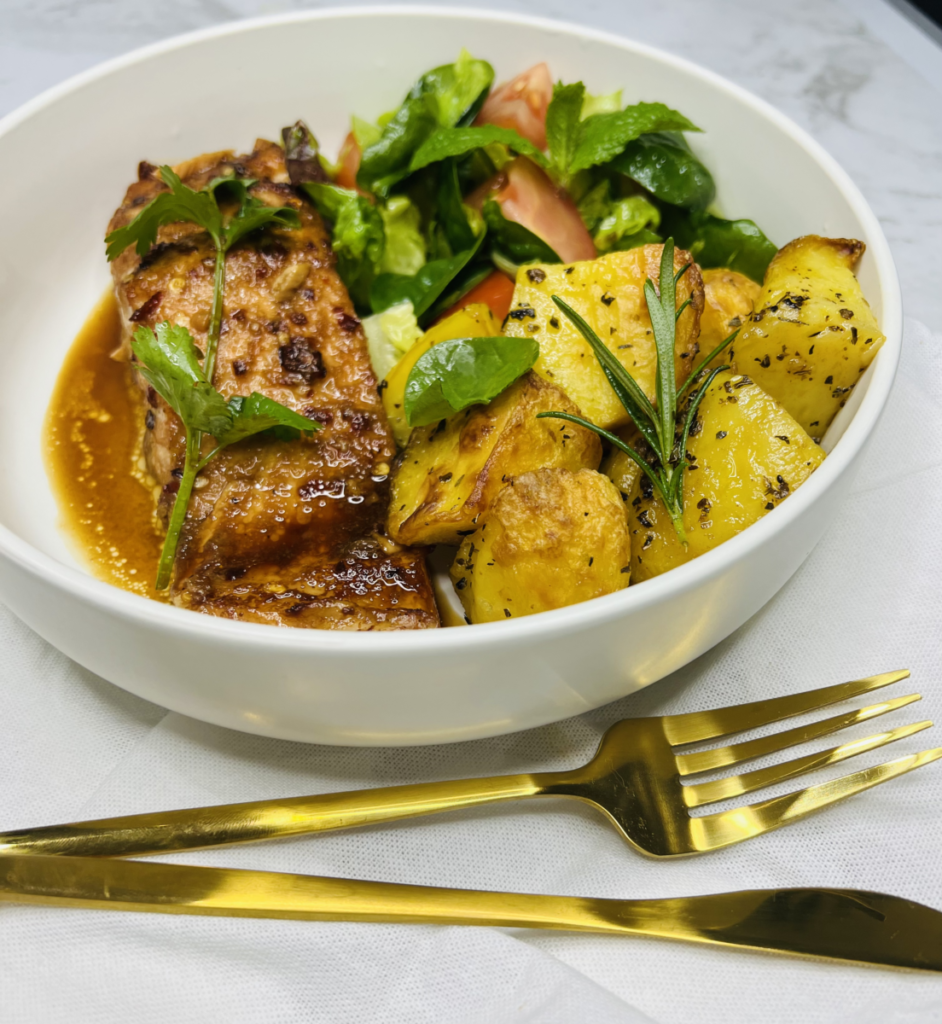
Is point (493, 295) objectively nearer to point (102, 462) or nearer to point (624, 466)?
point (624, 466)

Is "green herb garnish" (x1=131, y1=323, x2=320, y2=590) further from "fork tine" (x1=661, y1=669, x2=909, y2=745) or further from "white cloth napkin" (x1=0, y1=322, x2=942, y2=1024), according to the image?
"fork tine" (x1=661, y1=669, x2=909, y2=745)

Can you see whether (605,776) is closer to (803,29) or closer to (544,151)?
(544,151)

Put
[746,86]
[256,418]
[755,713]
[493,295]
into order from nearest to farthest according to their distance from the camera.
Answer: [755,713], [256,418], [493,295], [746,86]

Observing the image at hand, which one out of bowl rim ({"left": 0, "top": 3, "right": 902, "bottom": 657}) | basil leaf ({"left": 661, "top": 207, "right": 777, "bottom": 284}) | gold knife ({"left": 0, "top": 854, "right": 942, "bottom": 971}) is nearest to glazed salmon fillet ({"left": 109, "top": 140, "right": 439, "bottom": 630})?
bowl rim ({"left": 0, "top": 3, "right": 902, "bottom": 657})

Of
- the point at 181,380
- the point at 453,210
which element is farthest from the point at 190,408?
the point at 453,210

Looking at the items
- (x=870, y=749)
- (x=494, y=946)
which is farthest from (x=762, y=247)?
(x=494, y=946)
